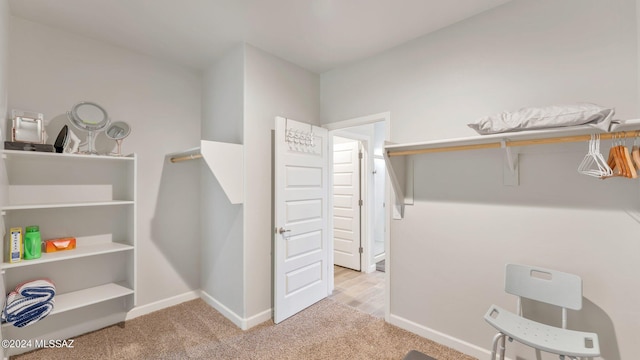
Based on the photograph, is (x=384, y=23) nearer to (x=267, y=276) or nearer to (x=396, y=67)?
(x=396, y=67)

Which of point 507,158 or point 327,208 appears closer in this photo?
point 507,158

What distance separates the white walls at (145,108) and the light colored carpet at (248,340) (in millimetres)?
438

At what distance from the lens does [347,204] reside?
13.9ft

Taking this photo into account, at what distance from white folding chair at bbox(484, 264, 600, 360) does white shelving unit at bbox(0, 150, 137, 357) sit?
2.82 metres

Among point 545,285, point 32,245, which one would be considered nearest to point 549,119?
point 545,285

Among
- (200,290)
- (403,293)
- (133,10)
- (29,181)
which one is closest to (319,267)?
(403,293)

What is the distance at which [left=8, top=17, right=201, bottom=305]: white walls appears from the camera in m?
2.16

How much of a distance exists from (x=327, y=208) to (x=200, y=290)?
5.74 ft

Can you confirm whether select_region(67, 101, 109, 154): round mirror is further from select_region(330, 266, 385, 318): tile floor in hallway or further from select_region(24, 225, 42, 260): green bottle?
select_region(330, 266, 385, 318): tile floor in hallway

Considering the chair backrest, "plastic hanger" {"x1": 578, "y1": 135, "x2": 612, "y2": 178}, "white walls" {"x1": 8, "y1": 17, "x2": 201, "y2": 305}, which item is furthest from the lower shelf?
"plastic hanger" {"x1": 578, "y1": 135, "x2": 612, "y2": 178}

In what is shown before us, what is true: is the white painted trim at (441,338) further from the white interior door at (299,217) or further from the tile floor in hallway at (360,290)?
the white interior door at (299,217)

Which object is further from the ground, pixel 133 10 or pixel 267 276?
pixel 133 10

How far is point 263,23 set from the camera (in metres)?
2.19

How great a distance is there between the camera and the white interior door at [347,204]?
162 inches
